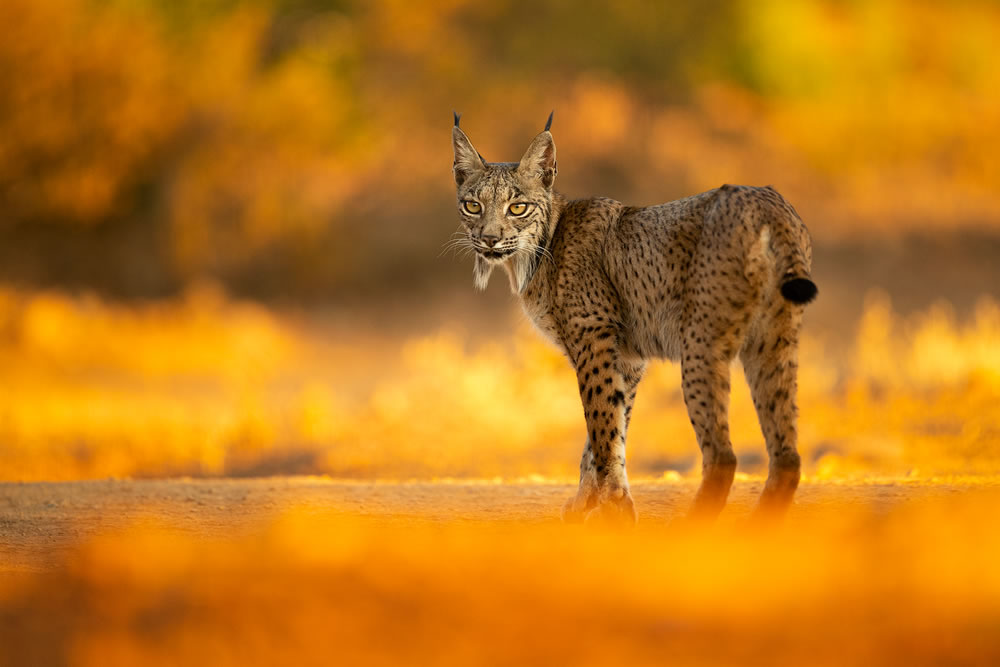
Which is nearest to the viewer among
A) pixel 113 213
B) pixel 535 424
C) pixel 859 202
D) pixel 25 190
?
pixel 535 424

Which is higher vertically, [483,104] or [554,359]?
[483,104]

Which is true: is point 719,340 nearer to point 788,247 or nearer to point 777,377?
point 777,377

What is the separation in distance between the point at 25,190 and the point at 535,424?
14.0m

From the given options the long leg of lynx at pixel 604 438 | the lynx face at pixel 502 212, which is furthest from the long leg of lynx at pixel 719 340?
the lynx face at pixel 502 212

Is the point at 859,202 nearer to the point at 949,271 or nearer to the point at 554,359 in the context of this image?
the point at 949,271

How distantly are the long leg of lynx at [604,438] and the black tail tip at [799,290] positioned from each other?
58.3 inches

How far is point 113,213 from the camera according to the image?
2669cm

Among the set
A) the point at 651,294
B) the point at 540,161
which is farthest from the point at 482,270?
the point at 651,294

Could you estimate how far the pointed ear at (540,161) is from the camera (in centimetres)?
862

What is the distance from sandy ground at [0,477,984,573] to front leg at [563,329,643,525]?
0.22 m

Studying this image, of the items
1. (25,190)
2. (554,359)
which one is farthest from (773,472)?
(25,190)

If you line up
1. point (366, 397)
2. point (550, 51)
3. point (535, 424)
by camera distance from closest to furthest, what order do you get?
1. point (535, 424)
2. point (366, 397)
3. point (550, 51)

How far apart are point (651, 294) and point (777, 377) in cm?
108

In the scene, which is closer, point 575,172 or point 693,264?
point 693,264
